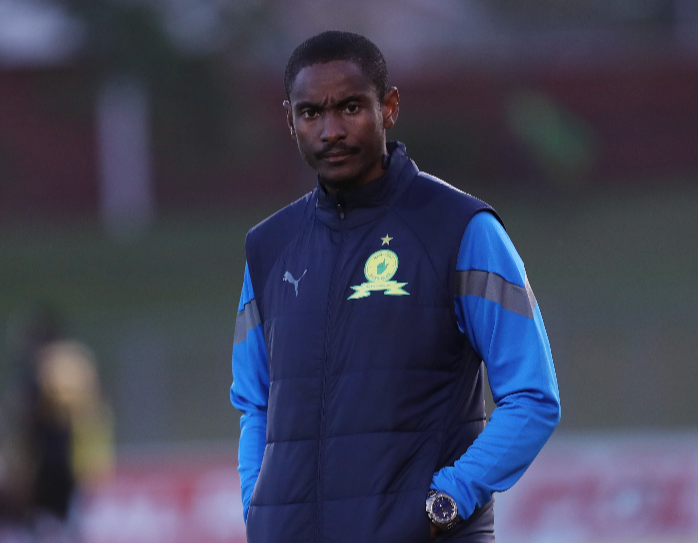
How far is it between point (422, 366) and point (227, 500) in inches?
272

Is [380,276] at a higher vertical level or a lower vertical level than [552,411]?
higher

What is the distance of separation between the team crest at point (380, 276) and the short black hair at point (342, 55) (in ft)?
1.36

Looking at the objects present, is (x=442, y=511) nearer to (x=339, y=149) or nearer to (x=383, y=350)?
(x=383, y=350)

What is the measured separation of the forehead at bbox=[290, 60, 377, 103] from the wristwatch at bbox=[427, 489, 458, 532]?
0.99 m

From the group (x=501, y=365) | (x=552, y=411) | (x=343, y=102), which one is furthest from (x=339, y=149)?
(x=552, y=411)

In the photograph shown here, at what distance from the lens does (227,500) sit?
9.35 m

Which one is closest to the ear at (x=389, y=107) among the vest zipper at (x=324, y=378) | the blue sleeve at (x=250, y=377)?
the vest zipper at (x=324, y=378)

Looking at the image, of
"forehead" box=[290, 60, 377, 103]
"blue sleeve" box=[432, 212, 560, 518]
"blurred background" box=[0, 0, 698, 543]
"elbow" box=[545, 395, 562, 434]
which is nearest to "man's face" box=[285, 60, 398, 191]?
"forehead" box=[290, 60, 377, 103]

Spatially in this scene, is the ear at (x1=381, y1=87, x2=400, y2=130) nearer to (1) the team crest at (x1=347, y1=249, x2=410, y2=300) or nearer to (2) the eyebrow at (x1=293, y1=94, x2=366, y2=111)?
(2) the eyebrow at (x1=293, y1=94, x2=366, y2=111)

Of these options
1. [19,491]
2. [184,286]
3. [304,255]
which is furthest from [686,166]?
[304,255]

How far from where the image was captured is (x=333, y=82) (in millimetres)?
2826

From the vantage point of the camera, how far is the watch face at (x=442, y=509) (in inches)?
104

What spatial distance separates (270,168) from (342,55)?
2563 centimetres

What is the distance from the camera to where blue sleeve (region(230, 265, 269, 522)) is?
3111mm
